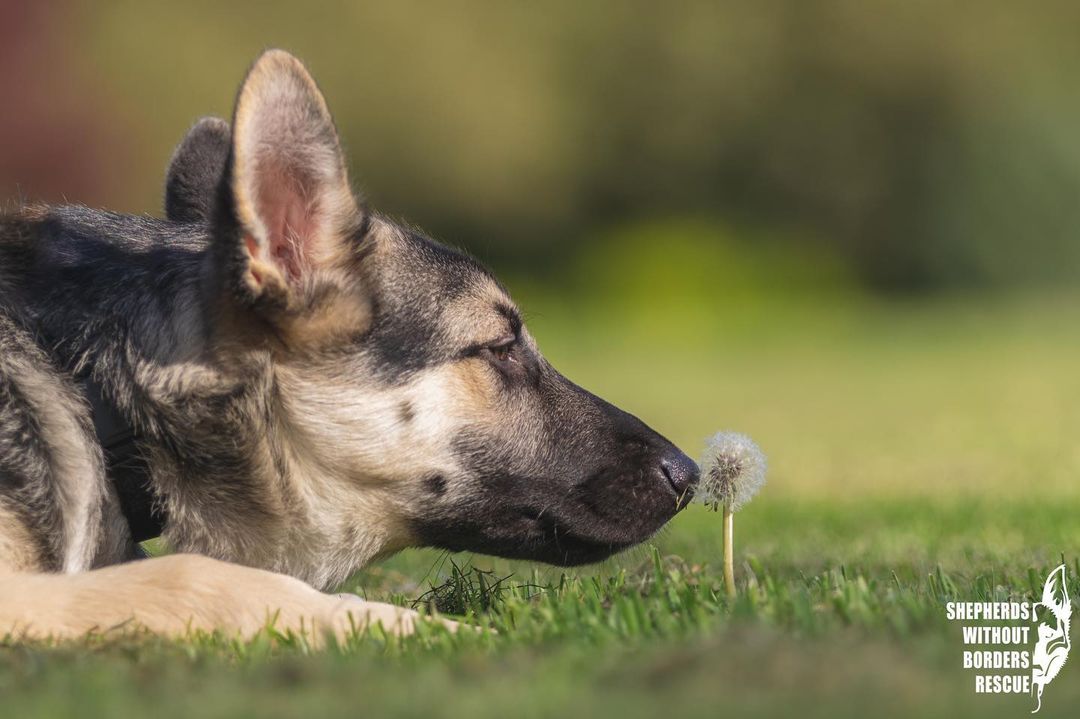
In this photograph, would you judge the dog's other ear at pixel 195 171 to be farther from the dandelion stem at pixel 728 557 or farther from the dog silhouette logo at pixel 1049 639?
the dog silhouette logo at pixel 1049 639

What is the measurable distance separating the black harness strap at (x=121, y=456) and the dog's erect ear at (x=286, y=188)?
0.56 meters

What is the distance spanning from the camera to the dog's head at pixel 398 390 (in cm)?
435

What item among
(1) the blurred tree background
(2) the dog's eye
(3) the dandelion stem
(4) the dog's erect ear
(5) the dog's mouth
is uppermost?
(1) the blurred tree background

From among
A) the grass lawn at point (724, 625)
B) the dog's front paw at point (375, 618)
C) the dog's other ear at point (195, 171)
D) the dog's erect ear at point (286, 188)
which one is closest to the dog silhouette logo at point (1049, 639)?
the grass lawn at point (724, 625)

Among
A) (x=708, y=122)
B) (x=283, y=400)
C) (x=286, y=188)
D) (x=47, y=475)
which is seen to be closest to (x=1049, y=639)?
(x=283, y=400)

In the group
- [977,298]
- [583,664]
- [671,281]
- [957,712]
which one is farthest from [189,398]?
[977,298]

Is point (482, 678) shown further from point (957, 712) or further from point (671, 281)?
point (671, 281)

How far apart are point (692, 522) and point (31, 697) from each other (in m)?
5.68

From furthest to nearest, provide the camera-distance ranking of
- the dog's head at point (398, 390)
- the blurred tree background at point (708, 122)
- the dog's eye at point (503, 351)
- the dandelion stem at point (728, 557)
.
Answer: the blurred tree background at point (708, 122)
the dog's eye at point (503, 351)
the dog's head at point (398, 390)
the dandelion stem at point (728, 557)

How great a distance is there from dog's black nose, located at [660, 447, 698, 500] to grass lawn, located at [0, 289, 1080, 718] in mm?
252

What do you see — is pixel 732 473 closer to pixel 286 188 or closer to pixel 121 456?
pixel 286 188

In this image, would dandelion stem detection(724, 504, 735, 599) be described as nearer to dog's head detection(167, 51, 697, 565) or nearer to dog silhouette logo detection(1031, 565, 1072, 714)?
dog's head detection(167, 51, 697, 565)

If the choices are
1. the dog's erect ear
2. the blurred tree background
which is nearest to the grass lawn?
the dog's erect ear

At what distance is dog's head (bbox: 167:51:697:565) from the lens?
4.35m
